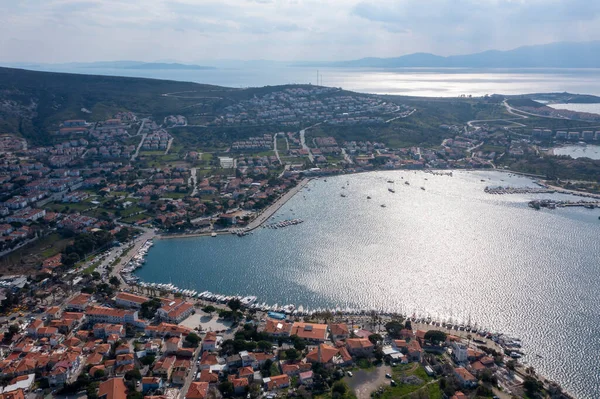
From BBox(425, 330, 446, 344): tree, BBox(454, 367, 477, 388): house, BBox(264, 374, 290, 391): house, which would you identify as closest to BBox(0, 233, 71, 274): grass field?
BBox(264, 374, 290, 391): house

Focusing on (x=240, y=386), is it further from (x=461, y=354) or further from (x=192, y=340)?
(x=461, y=354)

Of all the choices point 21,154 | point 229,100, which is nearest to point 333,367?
point 21,154

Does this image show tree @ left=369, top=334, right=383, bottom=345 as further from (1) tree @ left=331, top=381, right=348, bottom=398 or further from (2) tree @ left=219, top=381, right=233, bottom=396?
(2) tree @ left=219, top=381, right=233, bottom=396

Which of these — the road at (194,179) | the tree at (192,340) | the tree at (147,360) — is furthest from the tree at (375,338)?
the road at (194,179)

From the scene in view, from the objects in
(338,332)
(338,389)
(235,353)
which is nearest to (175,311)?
(235,353)

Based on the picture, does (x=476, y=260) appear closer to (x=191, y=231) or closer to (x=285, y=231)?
(x=285, y=231)
